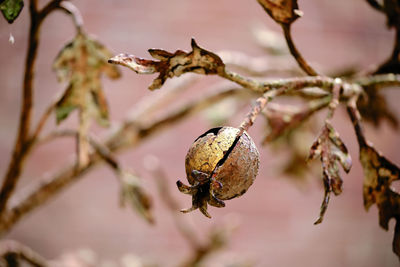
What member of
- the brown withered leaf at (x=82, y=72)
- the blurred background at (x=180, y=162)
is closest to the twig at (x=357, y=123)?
the brown withered leaf at (x=82, y=72)

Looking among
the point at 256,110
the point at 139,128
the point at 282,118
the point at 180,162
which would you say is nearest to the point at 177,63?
the point at 256,110

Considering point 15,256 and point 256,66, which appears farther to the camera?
point 256,66

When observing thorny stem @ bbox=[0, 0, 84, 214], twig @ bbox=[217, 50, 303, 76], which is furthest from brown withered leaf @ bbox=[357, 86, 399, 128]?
thorny stem @ bbox=[0, 0, 84, 214]

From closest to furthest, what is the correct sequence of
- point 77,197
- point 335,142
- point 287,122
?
point 335,142 → point 287,122 → point 77,197

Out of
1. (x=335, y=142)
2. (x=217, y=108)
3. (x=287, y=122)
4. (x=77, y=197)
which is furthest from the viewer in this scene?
(x=77, y=197)

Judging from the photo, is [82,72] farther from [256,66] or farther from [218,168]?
[256,66]

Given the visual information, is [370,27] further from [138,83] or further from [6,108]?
[6,108]

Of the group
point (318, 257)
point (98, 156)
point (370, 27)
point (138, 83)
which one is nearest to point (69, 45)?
point (98, 156)
